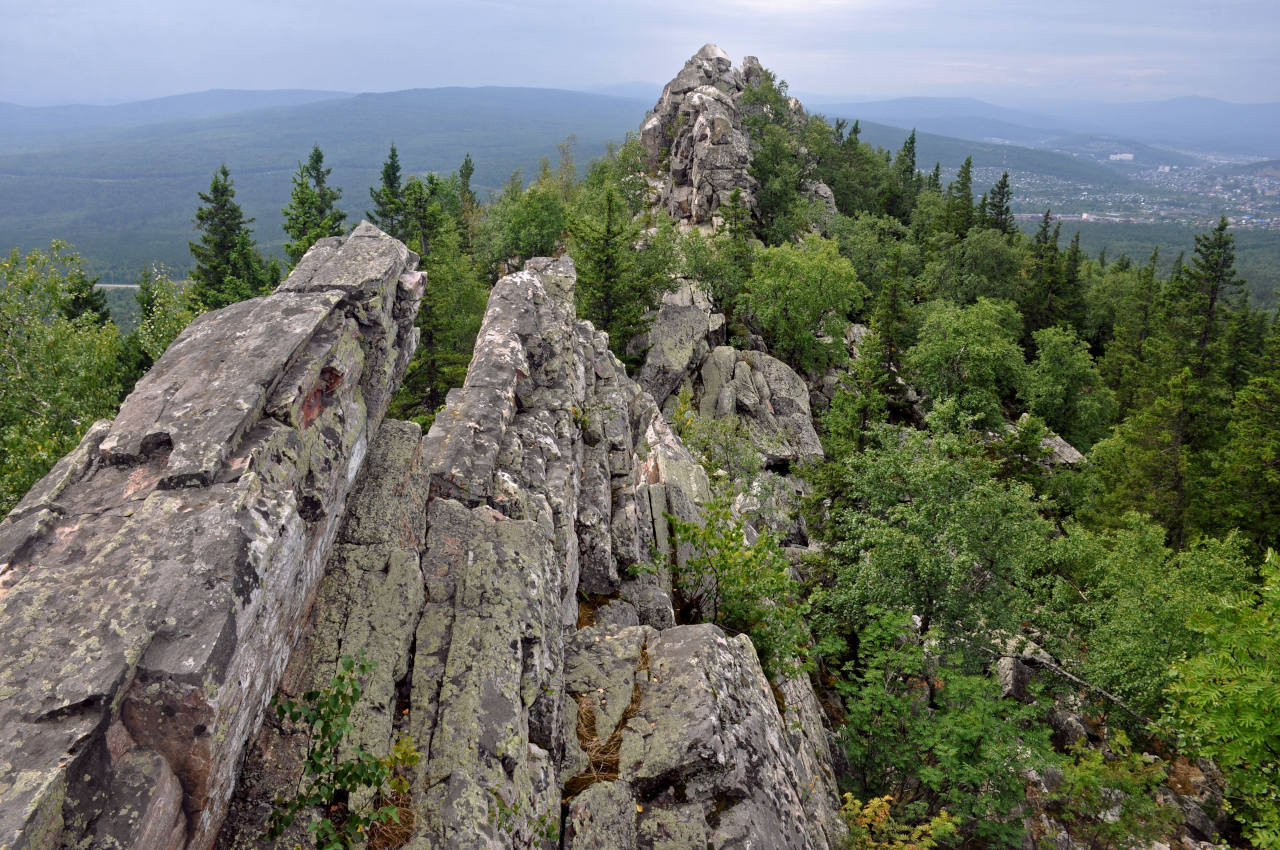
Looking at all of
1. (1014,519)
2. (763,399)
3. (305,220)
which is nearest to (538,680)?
(1014,519)

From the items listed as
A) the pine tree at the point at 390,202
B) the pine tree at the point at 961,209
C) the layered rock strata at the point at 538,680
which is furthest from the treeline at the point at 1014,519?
the pine tree at the point at 390,202

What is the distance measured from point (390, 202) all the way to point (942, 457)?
2013 inches

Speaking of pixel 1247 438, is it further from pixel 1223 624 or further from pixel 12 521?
pixel 12 521

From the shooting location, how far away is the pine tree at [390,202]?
56.5 metres

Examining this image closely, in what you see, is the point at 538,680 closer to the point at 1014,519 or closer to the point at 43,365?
the point at 1014,519

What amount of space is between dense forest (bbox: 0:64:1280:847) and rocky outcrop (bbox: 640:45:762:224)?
3.52m

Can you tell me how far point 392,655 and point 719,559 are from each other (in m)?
8.97

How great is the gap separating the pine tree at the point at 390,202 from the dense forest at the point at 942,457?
1.98ft

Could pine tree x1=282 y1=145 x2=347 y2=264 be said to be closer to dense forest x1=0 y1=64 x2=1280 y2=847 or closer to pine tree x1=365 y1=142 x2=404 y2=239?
dense forest x1=0 y1=64 x2=1280 y2=847

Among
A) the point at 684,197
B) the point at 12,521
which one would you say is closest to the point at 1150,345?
the point at 684,197

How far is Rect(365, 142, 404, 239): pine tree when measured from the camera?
5653 cm

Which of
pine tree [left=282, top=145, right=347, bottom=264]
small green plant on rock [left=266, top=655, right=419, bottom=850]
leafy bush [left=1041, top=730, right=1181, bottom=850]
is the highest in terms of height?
pine tree [left=282, top=145, right=347, bottom=264]

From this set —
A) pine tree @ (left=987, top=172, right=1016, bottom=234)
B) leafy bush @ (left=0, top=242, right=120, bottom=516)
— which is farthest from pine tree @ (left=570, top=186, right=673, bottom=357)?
pine tree @ (left=987, top=172, right=1016, bottom=234)

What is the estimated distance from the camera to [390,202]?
2181 inches
